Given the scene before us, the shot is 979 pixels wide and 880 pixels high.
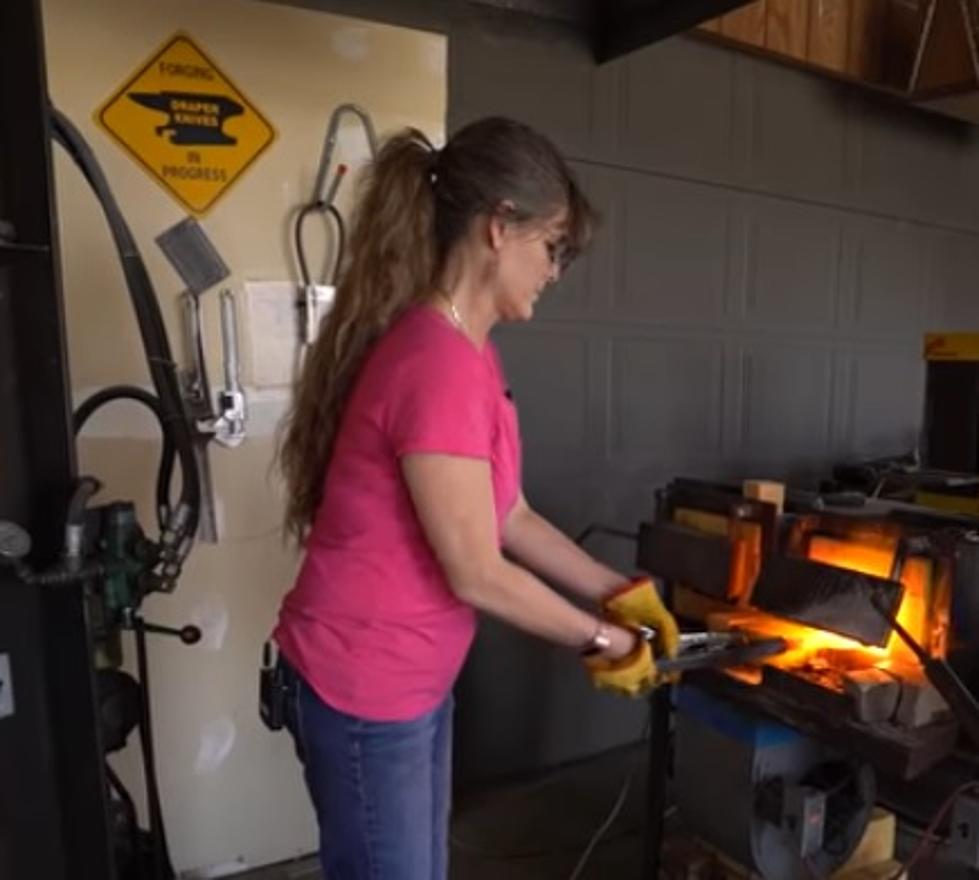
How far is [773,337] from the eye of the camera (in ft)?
9.89

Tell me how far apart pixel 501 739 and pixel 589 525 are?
2.26 ft

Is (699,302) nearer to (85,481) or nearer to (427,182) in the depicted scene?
(427,182)

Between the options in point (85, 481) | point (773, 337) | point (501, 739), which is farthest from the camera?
point (773, 337)

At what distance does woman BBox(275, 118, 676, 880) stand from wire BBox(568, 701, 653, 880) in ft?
3.13

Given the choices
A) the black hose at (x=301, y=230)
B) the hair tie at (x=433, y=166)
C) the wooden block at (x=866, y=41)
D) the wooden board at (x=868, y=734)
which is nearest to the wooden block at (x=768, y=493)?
the wooden board at (x=868, y=734)

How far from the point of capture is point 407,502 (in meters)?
1.09

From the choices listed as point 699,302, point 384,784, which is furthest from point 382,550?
point 699,302

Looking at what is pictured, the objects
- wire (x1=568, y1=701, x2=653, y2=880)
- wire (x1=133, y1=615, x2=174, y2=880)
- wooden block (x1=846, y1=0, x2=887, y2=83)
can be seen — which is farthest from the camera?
wooden block (x1=846, y1=0, x2=887, y2=83)

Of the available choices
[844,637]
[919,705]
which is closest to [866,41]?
[844,637]

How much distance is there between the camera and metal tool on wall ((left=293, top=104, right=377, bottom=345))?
205cm

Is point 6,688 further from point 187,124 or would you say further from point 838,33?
point 838,33

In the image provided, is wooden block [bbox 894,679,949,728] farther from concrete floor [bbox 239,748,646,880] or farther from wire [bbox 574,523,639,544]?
wire [bbox 574,523,639,544]

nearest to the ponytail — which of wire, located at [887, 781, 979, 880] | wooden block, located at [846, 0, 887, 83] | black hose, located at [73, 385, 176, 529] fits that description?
black hose, located at [73, 385, 176, 529]

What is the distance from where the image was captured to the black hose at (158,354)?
1535 mm
